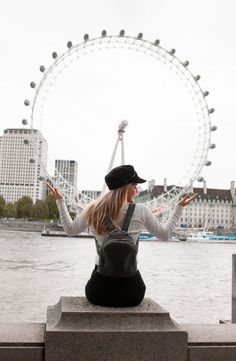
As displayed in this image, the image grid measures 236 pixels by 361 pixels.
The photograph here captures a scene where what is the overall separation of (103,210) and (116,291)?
2.05 feet

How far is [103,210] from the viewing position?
4.02 m

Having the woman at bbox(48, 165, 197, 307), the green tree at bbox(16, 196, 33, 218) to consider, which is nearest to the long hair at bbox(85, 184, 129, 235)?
the woman at bbox(48, 165, 197, 307)

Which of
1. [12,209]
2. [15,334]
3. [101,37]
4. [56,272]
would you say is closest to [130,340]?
[15,334]

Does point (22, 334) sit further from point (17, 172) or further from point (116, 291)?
point (17, 172)

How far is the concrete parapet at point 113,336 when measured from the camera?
140 inches

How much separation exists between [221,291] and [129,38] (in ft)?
78.0

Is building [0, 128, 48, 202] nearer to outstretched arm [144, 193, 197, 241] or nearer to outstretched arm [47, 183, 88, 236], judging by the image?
outstretched arm [47, 183, 88, 236]

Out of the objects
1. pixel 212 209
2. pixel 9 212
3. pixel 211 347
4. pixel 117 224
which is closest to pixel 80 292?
pixel 117 224

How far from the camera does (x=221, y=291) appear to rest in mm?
15797

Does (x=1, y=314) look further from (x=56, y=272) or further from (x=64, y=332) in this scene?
(x=56, y=272)

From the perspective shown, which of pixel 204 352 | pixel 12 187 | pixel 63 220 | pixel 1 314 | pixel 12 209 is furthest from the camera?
pixel 12 187

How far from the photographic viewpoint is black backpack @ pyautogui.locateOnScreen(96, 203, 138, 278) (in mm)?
3777

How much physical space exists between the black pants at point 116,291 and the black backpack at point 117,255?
2.3 inches

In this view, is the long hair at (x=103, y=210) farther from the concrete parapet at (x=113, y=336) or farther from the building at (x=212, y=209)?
the building at (x=212, y=209)
